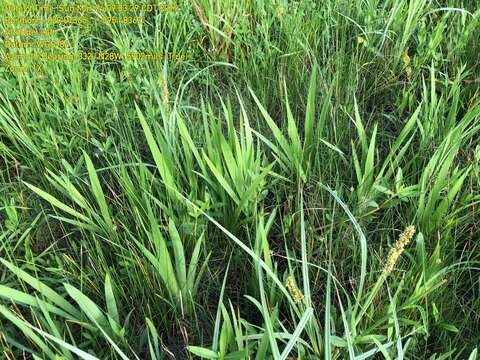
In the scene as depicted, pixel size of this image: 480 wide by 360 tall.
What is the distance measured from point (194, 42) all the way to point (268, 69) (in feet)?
1.04

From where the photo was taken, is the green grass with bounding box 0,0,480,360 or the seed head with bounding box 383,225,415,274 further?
the green grass with bounding box 0,0,480,360

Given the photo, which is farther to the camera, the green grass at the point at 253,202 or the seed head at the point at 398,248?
the green grass at the point at 253,202

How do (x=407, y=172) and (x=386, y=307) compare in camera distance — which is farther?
(x=407, y=172)

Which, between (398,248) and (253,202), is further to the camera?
(253,202)

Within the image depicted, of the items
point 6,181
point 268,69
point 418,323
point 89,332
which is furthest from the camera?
point 268,69

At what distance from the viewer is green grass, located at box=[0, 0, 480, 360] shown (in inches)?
34.2

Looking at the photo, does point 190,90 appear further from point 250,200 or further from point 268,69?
point 250,200

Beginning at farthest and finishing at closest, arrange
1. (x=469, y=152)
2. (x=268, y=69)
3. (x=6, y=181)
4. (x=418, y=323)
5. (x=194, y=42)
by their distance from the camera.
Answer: (x=194, y=42)
(x=268, y=69)
(x=6, y=181)
(x=469, y=152)
(x=418, y=323)

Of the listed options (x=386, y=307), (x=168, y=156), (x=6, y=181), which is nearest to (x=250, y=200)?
(x=168, y=156)

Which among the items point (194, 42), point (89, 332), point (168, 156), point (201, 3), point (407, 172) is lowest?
point (89, 332)

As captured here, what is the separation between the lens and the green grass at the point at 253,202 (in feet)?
2.85

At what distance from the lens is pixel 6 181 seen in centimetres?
130

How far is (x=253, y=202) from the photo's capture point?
106 centimetres

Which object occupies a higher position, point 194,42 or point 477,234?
point 194,42
